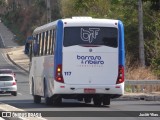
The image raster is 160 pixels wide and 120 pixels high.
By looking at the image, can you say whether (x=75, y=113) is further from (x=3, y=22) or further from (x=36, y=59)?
(x=3, y=22)

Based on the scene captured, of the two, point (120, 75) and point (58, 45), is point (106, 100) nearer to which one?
point (120, 75)

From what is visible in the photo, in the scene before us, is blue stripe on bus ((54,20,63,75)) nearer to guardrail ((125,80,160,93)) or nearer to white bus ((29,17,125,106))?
white bus ((29,17,125,106))

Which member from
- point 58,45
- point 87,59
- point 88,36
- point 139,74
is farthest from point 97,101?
point 139,74

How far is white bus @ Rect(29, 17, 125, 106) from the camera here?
2581 centimetres

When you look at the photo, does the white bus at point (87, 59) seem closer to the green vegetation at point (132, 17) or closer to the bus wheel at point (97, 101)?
the bus wheel at point (97, 101)

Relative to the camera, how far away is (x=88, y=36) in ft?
85.7

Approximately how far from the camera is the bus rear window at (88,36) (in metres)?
26.0

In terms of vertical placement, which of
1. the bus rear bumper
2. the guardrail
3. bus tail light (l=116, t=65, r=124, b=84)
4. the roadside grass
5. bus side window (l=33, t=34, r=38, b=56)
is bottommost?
the guardrail

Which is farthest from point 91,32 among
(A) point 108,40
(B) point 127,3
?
(B) point 127,3

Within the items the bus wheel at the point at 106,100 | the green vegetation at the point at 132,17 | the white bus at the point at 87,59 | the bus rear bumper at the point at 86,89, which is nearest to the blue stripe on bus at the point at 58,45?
the white bus at the point at 87,59

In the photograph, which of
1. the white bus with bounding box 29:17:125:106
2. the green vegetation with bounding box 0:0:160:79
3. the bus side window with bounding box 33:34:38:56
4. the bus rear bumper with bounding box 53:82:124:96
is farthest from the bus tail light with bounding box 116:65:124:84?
the green vegetation with bounding box 0:0:160:79

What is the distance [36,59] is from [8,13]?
3398 inches

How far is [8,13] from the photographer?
115938mm

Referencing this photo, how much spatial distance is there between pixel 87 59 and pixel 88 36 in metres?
0.89
